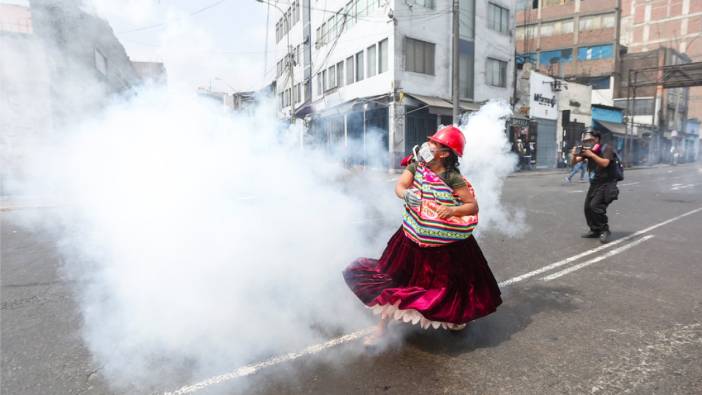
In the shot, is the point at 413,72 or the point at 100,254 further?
the point at 413,72

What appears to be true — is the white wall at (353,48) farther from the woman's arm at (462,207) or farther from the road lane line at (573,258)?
the woman's arm at (462,207)

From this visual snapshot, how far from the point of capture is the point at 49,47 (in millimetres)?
5434

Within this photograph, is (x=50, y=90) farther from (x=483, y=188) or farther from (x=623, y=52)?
(x=623, y=52)

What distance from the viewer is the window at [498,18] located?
79.3 feet

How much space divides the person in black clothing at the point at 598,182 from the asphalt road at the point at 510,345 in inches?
47.6

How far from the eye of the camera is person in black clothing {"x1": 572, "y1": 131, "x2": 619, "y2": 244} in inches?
241

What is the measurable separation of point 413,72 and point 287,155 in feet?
54.1

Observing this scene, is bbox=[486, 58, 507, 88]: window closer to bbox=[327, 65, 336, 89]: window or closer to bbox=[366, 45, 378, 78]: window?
bbox=[366, 45, 378, 78]: window

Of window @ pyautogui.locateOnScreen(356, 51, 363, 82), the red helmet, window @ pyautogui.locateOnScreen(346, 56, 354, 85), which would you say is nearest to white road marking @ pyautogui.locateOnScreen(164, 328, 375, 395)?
the red helmet

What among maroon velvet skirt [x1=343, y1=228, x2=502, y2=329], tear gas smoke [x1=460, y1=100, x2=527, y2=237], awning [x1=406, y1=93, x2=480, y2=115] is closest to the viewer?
maroon velvet skirt [x1=343, y1=228, x2=502, y2=329]

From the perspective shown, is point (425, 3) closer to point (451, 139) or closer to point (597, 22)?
point (451, 139)

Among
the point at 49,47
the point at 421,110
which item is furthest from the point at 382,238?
the point at 421,110

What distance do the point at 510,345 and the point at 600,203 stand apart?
4463 mm

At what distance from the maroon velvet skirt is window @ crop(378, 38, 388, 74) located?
18720mm
